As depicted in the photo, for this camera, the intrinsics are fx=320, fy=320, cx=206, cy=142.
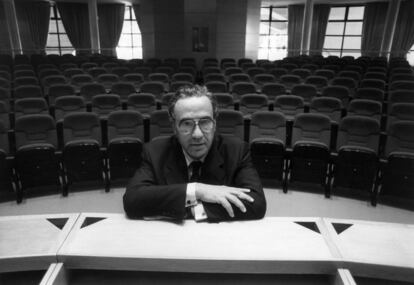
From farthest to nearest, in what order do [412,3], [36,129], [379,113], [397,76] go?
[412,3] → [397,76] → [379,113] → [36,129]

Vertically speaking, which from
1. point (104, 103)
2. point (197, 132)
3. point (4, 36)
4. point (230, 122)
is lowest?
point (230, 122)

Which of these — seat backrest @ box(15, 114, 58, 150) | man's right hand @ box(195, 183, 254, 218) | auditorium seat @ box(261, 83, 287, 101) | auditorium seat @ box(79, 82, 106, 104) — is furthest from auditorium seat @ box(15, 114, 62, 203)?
auditorium seat @ box(261, 83, 287, 101)

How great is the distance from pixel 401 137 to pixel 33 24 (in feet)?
53.1

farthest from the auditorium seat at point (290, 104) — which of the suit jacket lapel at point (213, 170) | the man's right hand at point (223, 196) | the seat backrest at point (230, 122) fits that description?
the man's right hand at point (223, 196)

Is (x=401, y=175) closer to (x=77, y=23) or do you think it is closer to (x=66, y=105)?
(x=66, y=105)

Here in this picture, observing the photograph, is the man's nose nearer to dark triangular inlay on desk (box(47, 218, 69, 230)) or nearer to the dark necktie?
the dark necktie

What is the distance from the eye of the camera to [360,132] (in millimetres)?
4746

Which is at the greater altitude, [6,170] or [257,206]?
[257,206]

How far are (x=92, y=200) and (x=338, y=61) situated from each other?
33.2 ft

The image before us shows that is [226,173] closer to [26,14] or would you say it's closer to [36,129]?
[36,129]

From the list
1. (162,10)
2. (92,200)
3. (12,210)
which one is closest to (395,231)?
(92,200)

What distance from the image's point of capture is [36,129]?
4.66 m

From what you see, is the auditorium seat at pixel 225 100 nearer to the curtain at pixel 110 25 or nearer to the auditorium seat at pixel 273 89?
the auditorium seat at pixel 273 89

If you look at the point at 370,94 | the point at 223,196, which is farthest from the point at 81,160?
the point at 370,94
